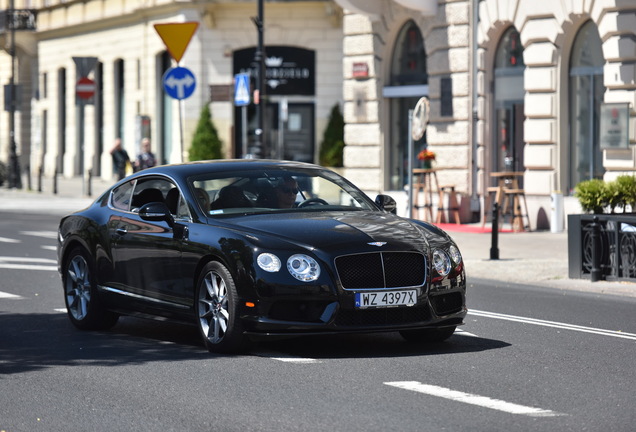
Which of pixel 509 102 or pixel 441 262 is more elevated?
pixel 509 102

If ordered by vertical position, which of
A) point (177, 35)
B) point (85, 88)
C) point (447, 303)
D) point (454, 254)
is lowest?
point (447, 303)

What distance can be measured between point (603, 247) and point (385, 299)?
7.40 metres

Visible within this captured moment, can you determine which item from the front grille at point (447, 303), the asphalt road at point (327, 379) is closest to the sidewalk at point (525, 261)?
the asphalt road at point (327, 379)

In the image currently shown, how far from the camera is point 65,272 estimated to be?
12570 millimetres

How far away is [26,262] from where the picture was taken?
64.5 feet

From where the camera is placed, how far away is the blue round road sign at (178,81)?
2217cm

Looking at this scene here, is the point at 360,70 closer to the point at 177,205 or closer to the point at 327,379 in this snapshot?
the point at 177,205

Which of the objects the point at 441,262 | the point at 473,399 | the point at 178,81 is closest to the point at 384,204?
the point at 441,262

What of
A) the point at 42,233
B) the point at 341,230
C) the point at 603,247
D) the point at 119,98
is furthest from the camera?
the point at 119,98

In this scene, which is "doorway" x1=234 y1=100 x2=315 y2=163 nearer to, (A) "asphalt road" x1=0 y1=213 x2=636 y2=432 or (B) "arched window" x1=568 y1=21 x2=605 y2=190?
(B) "arched window" x1=568 y1=21 x2=605 y2=190

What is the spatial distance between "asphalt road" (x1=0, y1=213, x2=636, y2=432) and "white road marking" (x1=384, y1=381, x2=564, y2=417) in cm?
1

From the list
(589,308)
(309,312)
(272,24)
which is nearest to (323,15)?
(272,24)

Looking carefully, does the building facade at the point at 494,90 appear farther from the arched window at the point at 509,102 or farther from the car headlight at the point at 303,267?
the car headlight at the point at 303,267

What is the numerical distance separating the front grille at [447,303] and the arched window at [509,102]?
17385 mm
